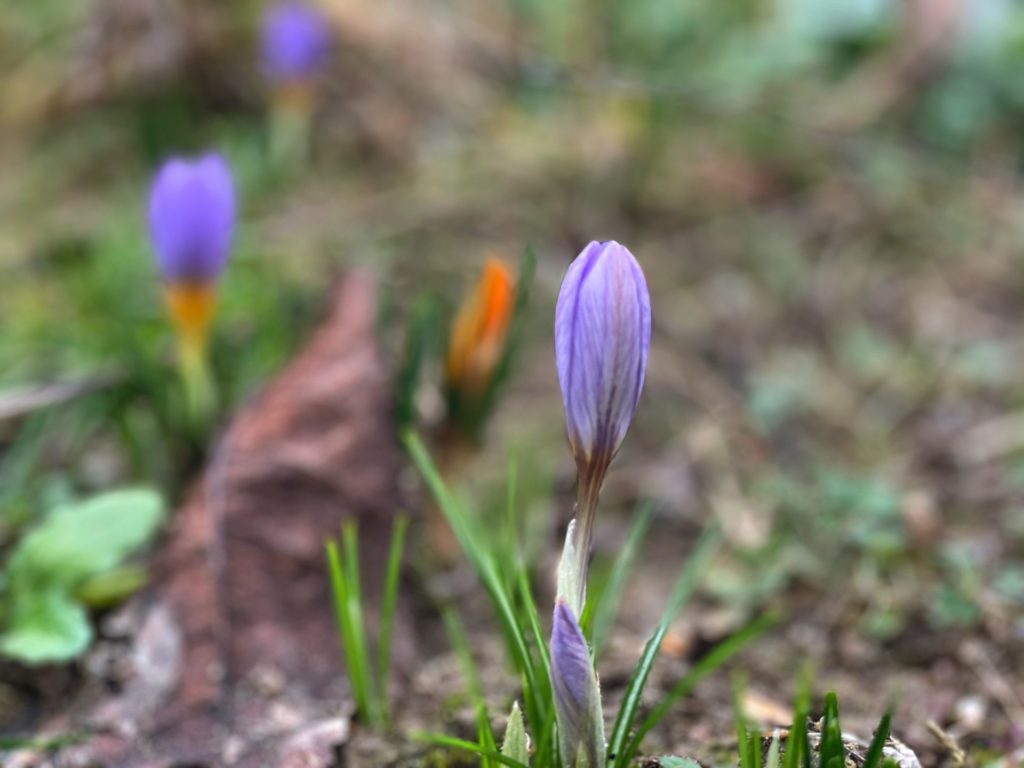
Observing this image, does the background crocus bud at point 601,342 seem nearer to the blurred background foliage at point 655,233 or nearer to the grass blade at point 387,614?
the grass blade at point 387,614

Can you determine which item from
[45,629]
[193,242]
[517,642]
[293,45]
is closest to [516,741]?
[517,642]

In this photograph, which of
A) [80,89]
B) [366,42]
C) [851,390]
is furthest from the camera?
[366,42]

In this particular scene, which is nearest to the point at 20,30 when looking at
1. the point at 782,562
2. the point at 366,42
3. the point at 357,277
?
the point at 366,42

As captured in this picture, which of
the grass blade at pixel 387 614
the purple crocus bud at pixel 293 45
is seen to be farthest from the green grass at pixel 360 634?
the purple crocus bud at pixel 293 45

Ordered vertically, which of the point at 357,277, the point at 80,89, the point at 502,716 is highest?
the point at 80,89

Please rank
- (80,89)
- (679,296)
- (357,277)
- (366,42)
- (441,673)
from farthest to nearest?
(366,42), (80,89), (679,296), (357,277), (441,673)

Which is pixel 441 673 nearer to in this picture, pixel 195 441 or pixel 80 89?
pixel 195 441

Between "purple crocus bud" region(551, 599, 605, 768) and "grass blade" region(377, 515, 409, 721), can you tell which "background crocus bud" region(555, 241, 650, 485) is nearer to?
"purple crocus bud" region(551, 599, 605, 768)

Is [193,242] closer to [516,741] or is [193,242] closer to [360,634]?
[360,634]

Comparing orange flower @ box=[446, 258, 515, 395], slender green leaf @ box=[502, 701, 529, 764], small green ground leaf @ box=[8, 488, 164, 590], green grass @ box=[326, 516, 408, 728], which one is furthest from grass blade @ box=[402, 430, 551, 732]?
orange flower @ box=[446, 258, 515, 395]
